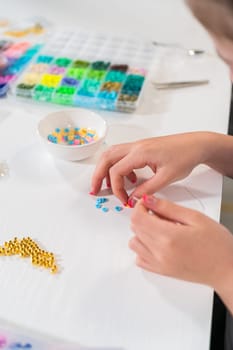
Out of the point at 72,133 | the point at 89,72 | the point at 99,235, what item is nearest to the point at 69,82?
the point at 89,72

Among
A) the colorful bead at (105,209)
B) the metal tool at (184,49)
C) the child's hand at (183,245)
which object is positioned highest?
the child's hand at (183,245)

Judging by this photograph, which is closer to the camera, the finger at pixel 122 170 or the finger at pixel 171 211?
the finger at pixel 171 211

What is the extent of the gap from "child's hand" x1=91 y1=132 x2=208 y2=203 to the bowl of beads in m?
0.05

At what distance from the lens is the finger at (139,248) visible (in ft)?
2.06

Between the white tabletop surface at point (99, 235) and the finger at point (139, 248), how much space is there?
0.03m

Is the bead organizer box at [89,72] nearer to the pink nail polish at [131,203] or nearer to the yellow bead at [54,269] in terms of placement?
the pink nail polish at [131,203]

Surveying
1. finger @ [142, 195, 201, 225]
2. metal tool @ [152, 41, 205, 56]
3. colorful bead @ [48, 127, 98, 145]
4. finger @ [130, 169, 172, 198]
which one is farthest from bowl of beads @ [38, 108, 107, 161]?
metal tool @ [152, 41, 205, 56]

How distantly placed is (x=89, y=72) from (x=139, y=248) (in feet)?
1.80

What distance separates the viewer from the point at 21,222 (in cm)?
71

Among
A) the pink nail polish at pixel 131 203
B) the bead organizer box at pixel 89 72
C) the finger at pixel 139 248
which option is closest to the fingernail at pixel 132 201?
the pink nail polish at pixel 131 203

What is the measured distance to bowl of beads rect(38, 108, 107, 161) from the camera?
2.70ft

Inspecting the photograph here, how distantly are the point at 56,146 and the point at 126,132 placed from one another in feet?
0.56

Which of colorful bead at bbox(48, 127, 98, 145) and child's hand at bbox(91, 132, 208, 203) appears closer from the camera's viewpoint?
child's hand at bbox(91, 132, 208, 203)

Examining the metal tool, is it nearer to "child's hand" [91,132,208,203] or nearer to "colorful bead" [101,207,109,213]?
"child's hand" [91,132,208,203]
